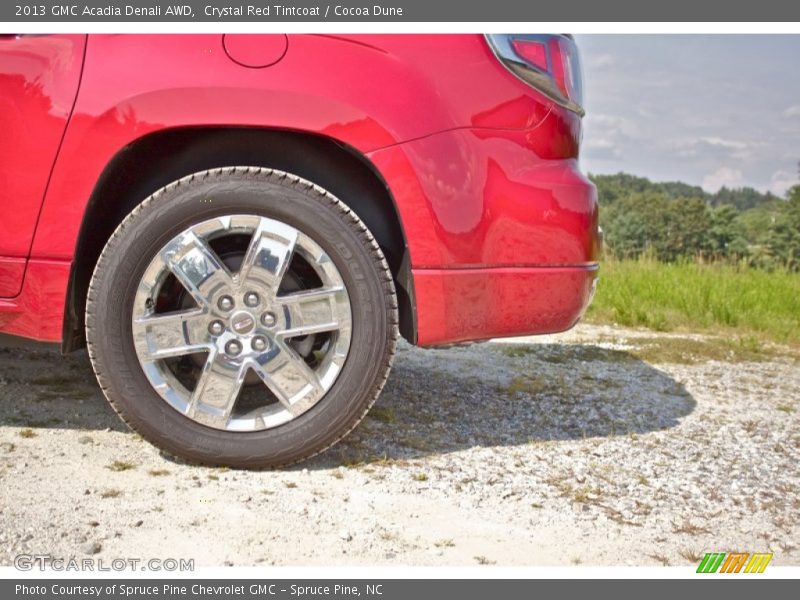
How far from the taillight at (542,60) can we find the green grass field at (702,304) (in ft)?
13.8

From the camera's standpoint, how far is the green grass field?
21.6ft

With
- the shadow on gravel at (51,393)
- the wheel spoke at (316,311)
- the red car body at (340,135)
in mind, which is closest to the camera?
the red car body at (340,135)

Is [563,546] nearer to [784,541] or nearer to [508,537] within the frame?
[508,537]

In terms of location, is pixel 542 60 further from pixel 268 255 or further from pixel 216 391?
pixel 216 391

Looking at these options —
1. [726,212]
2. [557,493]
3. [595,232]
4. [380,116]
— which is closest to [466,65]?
[380,116]

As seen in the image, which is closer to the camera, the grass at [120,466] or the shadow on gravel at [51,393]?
the grass at [120,466]

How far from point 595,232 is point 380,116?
96cm

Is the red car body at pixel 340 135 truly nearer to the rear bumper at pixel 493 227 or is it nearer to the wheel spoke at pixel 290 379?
the rear bumper at pixel 493 227

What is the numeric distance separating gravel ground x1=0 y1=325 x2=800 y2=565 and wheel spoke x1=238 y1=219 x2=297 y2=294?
2.19ft

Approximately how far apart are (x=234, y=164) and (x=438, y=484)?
1.32 metres

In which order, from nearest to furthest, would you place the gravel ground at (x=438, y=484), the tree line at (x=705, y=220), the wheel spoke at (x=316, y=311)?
the gravel ground at (x=438, y=484) → the wheel spoke at (x=316, y=311) → the tree line at (x=705, y=220)

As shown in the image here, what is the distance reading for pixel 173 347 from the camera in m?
2.51

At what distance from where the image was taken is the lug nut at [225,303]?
2.52 m

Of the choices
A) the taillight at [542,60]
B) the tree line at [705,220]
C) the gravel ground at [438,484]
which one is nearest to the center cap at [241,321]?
the gravel ground at [438,484]
